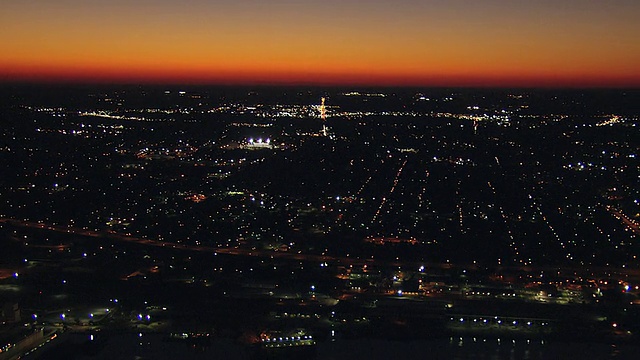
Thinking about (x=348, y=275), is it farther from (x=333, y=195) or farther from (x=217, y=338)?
(x=333, y=195)

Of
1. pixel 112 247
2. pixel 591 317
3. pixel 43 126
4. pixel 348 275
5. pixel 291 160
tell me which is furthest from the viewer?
pixel 43 126

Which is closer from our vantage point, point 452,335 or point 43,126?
point 452,335

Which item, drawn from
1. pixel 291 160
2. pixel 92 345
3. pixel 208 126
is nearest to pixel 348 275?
pixel 92 345

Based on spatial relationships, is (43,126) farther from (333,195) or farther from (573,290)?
(573,290)

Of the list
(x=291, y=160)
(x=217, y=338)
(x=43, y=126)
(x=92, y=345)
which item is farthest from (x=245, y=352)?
(x=43, y=126)

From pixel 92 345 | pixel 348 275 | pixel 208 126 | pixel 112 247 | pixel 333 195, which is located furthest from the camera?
pixel 208 126

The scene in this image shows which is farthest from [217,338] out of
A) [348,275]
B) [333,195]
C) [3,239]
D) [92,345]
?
[333,195]

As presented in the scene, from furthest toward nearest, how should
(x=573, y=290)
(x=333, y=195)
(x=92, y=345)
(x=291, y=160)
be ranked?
1. (x=291, y=160)
2. (x=333, y=195)
3. (x=573, y=290)
4. (x=92, y=345)

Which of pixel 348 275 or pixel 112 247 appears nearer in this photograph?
pixel 348 275

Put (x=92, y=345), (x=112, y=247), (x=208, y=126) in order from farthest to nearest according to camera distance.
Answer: (x=208, y=126), (x=112, y=247), (x=92, y=345)
